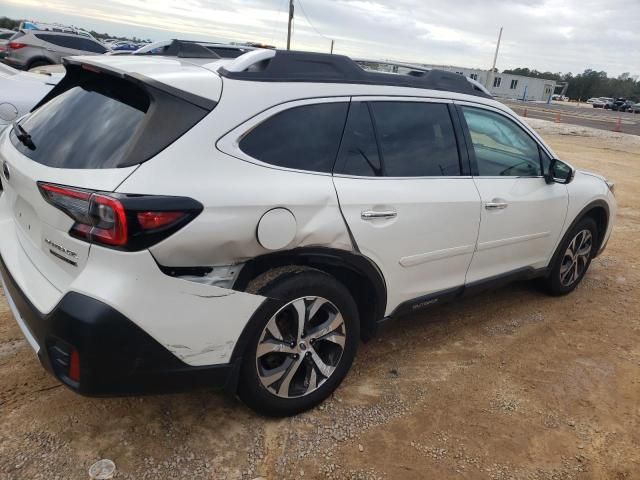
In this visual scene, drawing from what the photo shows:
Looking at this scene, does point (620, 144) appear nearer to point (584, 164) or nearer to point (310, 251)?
point (584, 164)

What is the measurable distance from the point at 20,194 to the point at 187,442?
1.43 metres

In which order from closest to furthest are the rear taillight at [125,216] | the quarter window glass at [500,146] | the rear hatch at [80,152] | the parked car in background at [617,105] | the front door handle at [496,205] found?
1. the rear taillight at [125,216]
2. the rear hatch at [80,152]
3. the front door handle at [496,205]
4. the quarter window glass at [500,146]
5. the parked car in background at [617,105]

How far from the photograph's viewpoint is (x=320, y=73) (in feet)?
9.16

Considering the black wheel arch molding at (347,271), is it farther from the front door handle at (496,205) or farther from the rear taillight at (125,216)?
the front door handle at (496,205)

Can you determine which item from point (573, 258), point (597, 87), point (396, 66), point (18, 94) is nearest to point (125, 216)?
point (396, 66)

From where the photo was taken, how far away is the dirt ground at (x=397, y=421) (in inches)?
98.2

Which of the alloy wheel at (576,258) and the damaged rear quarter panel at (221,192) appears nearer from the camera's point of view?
the damaged rear quarter panel at (221,192)

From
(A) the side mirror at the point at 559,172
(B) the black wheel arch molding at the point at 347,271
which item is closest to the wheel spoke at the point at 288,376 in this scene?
(B) the black wheel arch molding at the point at 347,271

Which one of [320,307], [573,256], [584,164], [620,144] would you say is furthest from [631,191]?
[620,144]

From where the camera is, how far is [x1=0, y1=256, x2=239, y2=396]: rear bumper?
2.07m

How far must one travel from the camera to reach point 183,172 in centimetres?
218

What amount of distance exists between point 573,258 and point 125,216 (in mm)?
4023

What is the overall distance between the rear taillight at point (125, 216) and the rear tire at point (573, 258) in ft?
11.4

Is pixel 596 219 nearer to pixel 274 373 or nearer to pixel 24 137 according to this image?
pixel 274 373
